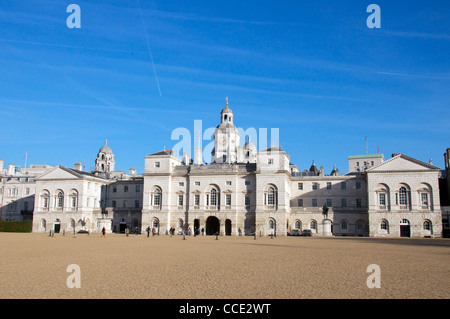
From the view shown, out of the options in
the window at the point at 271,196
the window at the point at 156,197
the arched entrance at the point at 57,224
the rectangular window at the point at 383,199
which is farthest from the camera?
the arched entrance at the point at 57,224

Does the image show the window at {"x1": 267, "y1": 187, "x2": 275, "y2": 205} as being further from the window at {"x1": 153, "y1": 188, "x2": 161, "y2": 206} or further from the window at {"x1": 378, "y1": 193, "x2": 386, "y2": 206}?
the window at {"x1": 153, "y1": 188, "x2": 161, "y2": 206}

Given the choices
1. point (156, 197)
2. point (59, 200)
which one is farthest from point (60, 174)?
point (156, 197)

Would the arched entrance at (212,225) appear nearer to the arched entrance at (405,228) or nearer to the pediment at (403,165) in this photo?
the pediment at (403,165)

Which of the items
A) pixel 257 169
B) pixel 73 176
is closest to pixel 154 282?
pixel 257 169

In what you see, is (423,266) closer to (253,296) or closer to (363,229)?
(253,296)

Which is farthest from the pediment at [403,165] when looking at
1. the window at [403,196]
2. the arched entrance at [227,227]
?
the arched entrance at [227,227]

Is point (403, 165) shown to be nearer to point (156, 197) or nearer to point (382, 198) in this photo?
point (382, 198)

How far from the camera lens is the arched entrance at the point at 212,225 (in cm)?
6369

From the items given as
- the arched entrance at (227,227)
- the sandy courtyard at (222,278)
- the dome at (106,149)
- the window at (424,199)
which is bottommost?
the sandy courtyard at (222,278)

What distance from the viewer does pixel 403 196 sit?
56719 mm

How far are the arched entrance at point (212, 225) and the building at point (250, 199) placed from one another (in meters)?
0.15

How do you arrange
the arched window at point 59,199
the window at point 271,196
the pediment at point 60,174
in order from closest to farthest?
the window at point 271,196
the pediment at point 60,174
the arched window at point 59,199

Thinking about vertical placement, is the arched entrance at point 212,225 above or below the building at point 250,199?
below

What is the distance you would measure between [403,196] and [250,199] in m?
20.5
